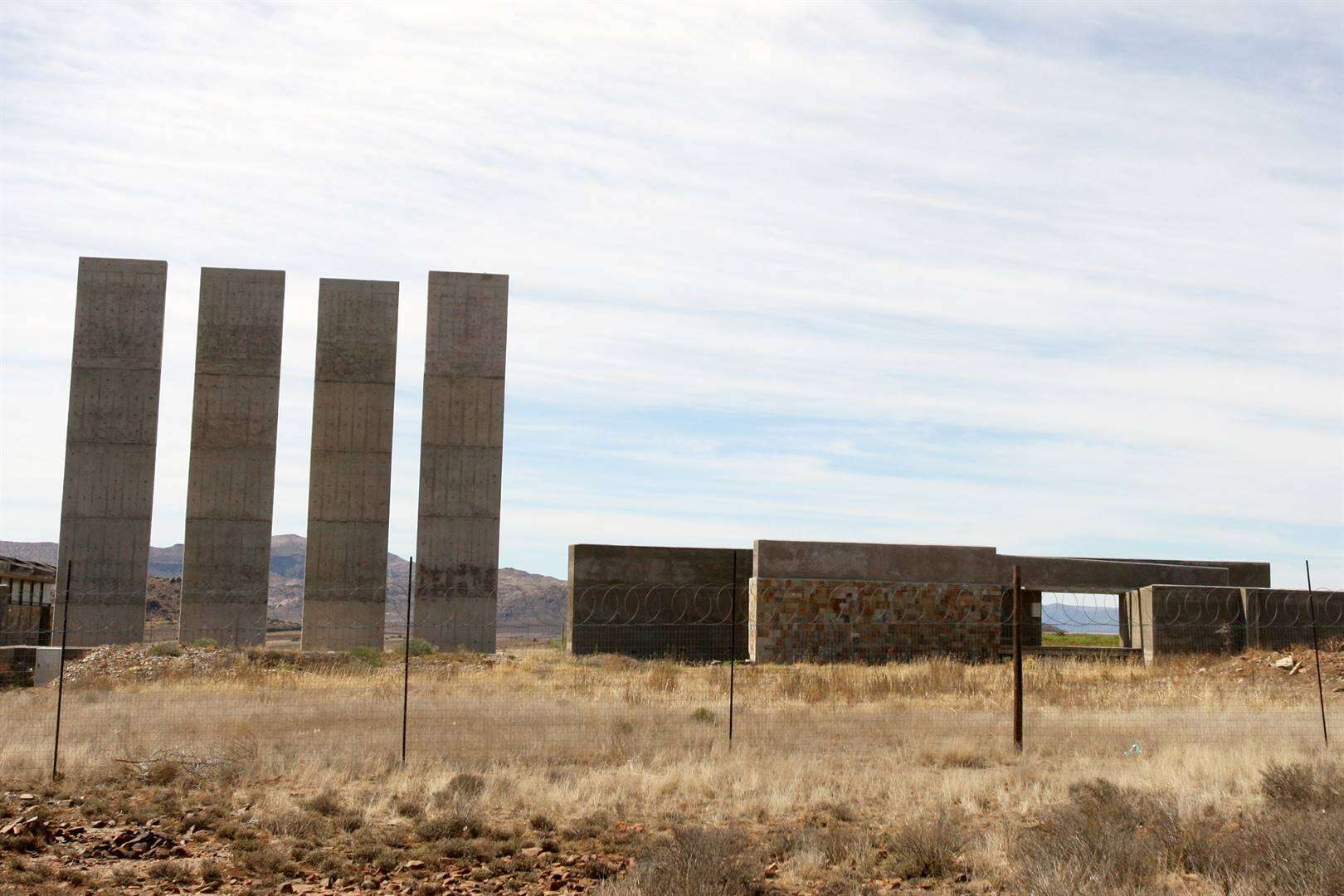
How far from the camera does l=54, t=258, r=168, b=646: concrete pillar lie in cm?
3797

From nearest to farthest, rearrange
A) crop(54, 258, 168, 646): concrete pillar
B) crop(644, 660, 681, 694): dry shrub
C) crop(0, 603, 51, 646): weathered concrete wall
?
crop(644, 660, 681, 694): dry shrub → crop(0, 603, 51, 646): weathered concrete wall → crop(54, 258, 168, 646): concrete pillar

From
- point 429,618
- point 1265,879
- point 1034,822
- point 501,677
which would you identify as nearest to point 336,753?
point 1034,822

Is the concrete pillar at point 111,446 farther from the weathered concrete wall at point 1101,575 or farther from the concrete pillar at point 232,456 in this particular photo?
the weathered concrete wall at point 1101,575

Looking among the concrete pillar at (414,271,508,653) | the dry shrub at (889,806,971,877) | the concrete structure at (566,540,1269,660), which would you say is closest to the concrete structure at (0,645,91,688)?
the concrete structure at (566,540,1269,660)

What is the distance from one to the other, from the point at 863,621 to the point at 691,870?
918 inches

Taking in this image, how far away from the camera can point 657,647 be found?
1389 inches

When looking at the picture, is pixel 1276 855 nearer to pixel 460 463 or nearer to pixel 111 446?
pixel 460 463

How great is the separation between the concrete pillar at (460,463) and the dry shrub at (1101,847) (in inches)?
1140

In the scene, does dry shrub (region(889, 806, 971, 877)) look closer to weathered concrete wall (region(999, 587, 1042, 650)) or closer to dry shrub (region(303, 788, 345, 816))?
dry shrub (region(303, 788, 345, 816))

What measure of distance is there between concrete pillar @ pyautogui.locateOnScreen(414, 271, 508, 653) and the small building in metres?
10.7

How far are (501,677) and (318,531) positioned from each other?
1469 cm

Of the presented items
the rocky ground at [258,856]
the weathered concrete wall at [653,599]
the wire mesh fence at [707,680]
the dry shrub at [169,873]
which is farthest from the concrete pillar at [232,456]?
the dry shrub at [169,873]

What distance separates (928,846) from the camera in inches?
397

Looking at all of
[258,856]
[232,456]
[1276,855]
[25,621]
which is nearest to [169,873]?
[258,856]
